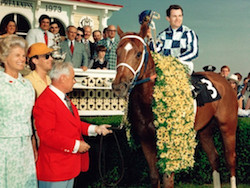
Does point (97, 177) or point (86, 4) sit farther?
point (86, 4)

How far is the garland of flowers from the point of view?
457 centimetres

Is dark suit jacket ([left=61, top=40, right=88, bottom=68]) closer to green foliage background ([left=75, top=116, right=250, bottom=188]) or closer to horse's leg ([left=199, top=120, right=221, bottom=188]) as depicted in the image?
green foliage background ([left=75, top=116, right=250, bottom=188])

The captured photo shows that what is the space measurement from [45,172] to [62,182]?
182 millimetres

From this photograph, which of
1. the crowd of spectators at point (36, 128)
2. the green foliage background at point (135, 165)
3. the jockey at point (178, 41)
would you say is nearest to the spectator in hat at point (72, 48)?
the green foliage background at point (135, 165)

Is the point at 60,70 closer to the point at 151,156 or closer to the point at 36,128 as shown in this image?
the point at 36,128

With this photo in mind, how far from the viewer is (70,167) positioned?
3.34 metres

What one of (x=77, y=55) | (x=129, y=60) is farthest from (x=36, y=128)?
(x=77, y=55)

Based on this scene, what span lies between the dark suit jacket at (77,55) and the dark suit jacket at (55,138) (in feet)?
19.6

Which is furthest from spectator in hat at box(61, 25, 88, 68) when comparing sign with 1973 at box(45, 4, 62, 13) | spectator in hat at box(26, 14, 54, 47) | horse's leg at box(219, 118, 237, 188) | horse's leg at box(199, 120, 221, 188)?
sign with 1973 at box(45, 4, 62, 13)

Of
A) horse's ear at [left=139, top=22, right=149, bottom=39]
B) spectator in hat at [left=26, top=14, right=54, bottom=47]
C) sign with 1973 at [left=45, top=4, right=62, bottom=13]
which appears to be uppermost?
sign with 1973 at [left=45, top=4, right=62, bottom=13]

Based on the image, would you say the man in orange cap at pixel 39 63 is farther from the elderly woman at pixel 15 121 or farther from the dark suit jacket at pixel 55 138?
the dark suit jacket at pixel 55 138

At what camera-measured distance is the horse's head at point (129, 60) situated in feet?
13.6

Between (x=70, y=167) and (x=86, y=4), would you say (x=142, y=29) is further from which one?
(x=86, y=4)

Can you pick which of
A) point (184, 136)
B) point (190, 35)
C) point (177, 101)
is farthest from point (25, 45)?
point (190, 35)
